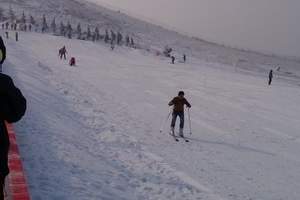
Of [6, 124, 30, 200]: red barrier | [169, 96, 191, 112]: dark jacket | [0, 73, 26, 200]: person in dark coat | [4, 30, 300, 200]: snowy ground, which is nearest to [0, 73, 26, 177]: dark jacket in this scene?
[0, 73, 26, 200]: person in dark coat

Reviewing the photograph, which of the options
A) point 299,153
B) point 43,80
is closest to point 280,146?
point 299,153

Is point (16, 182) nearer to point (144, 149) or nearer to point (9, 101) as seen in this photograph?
point (9, 101)

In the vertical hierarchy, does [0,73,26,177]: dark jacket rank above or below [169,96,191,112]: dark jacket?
above

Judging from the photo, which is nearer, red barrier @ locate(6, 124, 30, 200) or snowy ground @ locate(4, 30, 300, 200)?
red barrier @ locate(6, 124, 30, 200)

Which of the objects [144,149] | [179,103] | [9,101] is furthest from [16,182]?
[179,103]

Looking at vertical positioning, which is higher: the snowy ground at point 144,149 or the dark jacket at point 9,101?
the dark jacket at point 9,101

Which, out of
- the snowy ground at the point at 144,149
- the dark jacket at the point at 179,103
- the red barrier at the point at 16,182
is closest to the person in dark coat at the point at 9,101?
the red barrier at the point at 16,182

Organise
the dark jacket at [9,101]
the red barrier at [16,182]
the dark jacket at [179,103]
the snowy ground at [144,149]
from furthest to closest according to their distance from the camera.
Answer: the dark jacket at [179,103], the snowy ground at [144,149], the red barrier at [16,182], the dark jacket at [9,101]

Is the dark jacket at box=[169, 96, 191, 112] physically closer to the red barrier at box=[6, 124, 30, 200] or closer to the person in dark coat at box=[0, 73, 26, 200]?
the red barrier at box=[6, 124, 30, 200]

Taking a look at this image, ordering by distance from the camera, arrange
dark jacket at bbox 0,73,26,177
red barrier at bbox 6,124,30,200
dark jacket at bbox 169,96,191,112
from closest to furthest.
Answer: dark jacket at bbox 0,73,26,177 → red barrier at bbox 6,124,30,200 → dark jacket at bbox 169,96,191,112

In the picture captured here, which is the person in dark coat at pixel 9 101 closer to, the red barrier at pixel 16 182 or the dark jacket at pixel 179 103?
the red barrier at pixel 16 182

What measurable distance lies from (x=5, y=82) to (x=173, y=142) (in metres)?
12.1

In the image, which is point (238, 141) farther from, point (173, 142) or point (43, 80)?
point (43, 80)

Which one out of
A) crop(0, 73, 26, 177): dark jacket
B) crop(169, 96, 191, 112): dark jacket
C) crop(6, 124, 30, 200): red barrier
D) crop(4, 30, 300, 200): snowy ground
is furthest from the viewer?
crop(169, 96, 191, 112): dark jacket
